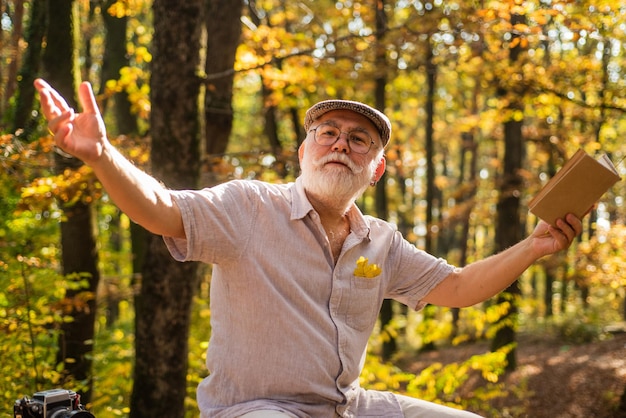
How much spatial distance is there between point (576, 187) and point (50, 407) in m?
2.25

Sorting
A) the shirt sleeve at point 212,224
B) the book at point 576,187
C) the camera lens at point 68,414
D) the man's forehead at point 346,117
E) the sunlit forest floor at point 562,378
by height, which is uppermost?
the man's forehead at point 346,117

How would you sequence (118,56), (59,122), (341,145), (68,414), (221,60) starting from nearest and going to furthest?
(59,122)
(68,414)
(341,145)
(221,60)
(118,56)

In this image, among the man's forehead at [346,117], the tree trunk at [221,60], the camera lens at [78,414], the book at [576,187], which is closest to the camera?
the camera lens at [78,414]

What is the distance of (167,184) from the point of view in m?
4.43

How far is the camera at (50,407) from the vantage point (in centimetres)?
221

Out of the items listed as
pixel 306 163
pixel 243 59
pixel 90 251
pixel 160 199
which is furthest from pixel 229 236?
pixel 243 59

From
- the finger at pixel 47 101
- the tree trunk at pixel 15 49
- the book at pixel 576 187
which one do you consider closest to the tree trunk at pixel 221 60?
the tree trunk at pixel 15 49

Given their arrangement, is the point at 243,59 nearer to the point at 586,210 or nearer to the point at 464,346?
the point at 586,210

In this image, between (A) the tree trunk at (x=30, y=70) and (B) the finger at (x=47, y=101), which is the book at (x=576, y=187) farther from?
(A) the tree trunk at (x=30, y=70)

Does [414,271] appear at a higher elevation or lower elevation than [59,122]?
lower

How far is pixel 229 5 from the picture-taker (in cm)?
689

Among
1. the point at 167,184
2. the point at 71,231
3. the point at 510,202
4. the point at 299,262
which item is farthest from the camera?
the point at 510,202

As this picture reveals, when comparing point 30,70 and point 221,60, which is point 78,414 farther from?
point 221,60

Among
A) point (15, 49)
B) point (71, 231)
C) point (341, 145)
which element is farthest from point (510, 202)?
point (341, 145)
